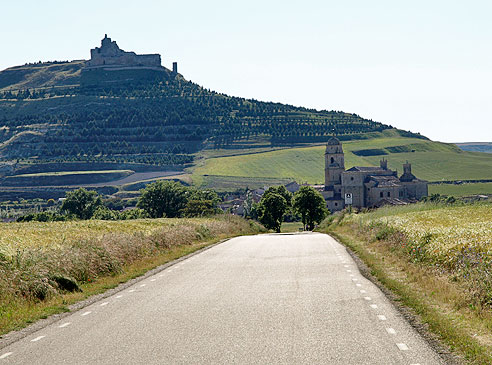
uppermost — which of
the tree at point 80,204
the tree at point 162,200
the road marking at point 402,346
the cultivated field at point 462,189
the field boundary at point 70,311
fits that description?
the road marking at point 402,346

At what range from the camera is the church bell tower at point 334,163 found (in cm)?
17625

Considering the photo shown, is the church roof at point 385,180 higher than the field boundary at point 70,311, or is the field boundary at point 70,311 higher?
the field boundary at point 70,311

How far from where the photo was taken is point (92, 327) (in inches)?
542

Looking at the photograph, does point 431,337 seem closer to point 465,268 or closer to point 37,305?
point 465,268

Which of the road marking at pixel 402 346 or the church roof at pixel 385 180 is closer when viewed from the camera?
the road marking at pixel 402 346

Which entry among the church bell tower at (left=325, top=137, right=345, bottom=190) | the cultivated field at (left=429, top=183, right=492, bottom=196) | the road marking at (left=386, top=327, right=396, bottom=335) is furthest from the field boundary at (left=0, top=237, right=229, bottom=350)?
the cultivated field at (left=429, top=183, right=492, bottom=196)

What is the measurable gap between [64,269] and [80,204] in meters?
111

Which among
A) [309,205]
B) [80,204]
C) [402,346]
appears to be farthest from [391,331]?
[80,204]

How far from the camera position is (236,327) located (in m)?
13.3

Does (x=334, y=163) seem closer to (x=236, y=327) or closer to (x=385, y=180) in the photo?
(x=385, y=180)

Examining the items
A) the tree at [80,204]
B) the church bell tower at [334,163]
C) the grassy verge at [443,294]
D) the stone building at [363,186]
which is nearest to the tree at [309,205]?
the tree at [80,204]

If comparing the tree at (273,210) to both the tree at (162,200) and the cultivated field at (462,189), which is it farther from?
the cultivated field at (462,189)

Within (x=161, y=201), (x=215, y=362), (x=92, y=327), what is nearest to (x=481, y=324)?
(x=215, y=362)

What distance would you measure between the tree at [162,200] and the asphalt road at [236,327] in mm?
84634
